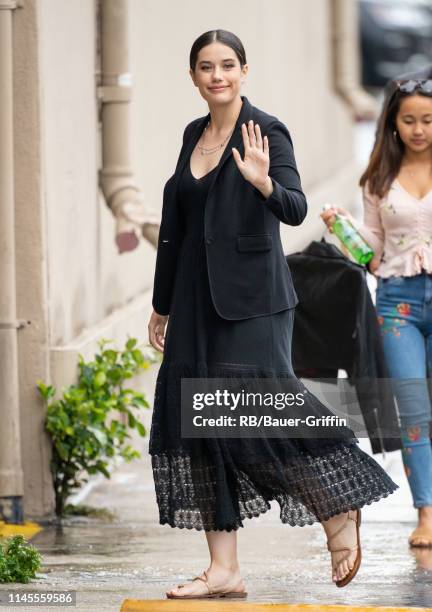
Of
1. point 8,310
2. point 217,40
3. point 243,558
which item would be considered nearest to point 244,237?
point 217,40

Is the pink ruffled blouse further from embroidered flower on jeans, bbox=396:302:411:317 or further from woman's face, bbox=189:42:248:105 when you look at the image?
woman's face, bbox=189:42:248:105

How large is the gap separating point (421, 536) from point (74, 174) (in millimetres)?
2353

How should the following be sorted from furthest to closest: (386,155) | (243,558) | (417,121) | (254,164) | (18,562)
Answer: (386,155)
(417,121)
(243,558)
(18,562)
(254,164)

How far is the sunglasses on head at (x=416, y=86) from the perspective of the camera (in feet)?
21.3

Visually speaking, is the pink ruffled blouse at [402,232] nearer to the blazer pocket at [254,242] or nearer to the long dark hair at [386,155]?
the long dark hair at [386,155]

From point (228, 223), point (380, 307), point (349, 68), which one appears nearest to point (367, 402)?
point (380, 307)

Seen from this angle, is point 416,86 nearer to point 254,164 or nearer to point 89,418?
point 254,164

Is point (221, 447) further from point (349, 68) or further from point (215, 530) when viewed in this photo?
point (349, 68)

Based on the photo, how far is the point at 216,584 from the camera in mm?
5227

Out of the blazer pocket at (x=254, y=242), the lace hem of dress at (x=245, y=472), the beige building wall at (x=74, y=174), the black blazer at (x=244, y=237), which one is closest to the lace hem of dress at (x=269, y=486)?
the lace hem of dress at (x=245, y=472)

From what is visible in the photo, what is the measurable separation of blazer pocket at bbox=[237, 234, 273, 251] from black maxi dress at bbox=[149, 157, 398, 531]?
0.14 metres

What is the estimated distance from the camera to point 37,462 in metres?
6.85

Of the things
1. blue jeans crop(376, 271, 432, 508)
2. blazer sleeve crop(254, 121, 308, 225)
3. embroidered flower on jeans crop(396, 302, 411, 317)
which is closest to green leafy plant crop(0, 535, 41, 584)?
blazer sleeve crop(254, 121, 308, 225)

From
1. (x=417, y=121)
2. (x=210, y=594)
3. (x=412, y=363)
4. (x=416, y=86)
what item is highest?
(x=416, y=86)
